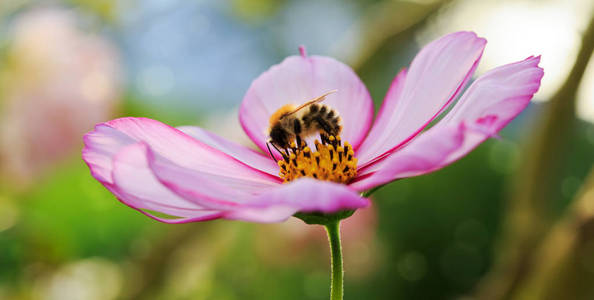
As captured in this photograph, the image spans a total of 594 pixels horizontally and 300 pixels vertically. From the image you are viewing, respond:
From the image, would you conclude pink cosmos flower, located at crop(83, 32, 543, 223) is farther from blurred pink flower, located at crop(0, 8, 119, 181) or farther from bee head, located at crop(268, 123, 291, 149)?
blurred pink flower, located at crop(0, 8, 119, 181)

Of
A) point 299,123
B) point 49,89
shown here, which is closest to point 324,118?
point 299,123

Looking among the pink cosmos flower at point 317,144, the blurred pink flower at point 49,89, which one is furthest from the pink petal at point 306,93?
the blurred pink flower at point 49,89

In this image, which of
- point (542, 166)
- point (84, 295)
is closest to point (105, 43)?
point (84, 295)

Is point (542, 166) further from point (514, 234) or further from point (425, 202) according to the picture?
point (425, 202)

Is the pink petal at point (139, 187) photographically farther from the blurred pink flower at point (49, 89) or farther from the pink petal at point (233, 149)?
the blurred pink flower at point (49, 89)

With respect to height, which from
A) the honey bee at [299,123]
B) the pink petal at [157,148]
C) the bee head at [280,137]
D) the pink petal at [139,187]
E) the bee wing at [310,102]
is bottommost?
the pink petal at [139,187]

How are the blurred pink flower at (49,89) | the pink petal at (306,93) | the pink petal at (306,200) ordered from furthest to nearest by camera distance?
the blurred pink flower at (49,89), the pink petal at (306,93), the pink petal at (306,200)

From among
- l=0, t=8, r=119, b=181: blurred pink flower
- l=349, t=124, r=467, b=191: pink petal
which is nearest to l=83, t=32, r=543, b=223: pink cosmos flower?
l=349, t=124, r=467, b=191: pink petal
